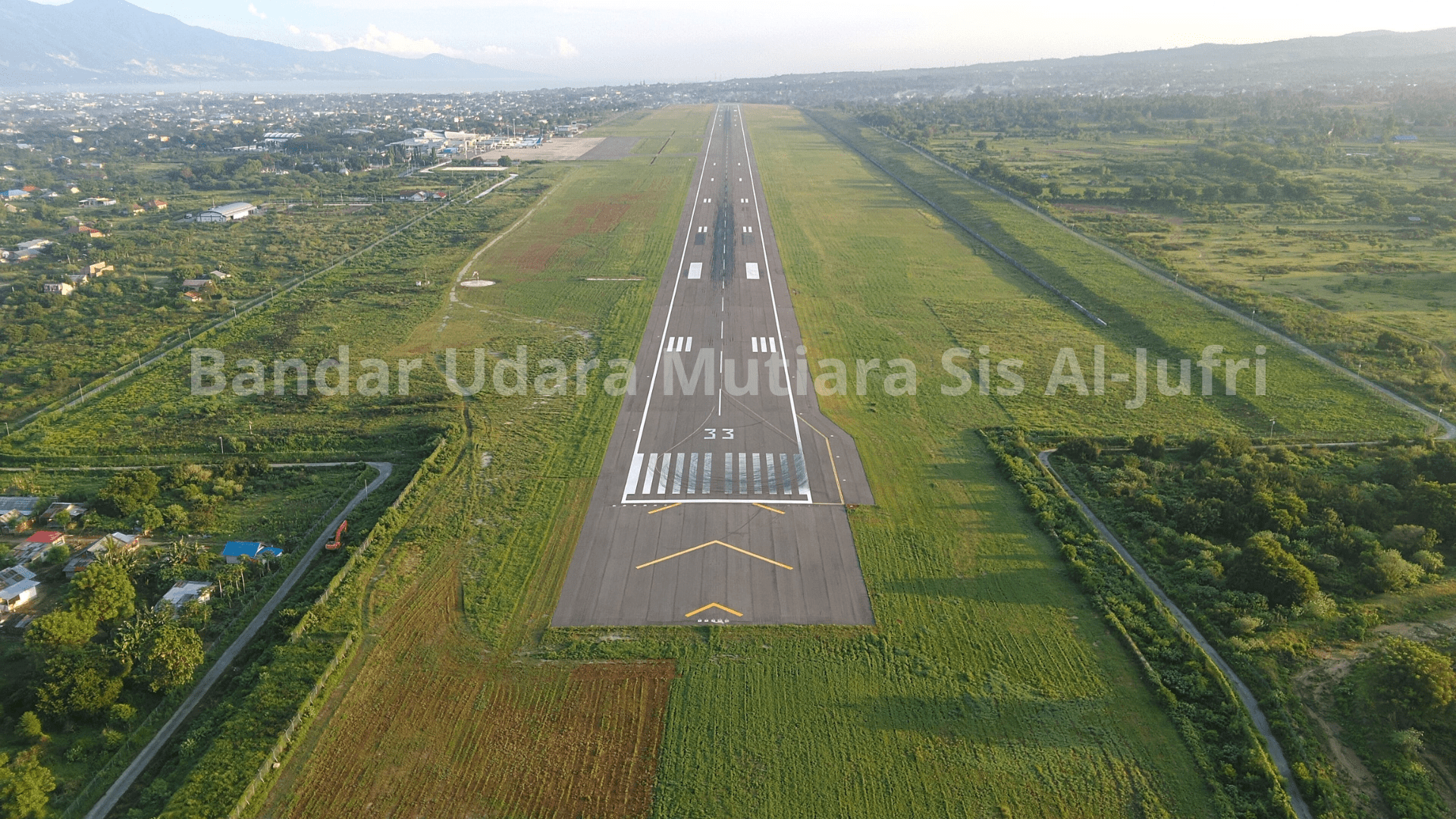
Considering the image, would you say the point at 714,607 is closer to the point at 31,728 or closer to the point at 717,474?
the point at 717,474

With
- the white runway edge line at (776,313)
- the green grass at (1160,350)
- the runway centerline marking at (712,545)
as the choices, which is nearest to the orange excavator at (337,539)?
the runway centerline marking at (712,545)

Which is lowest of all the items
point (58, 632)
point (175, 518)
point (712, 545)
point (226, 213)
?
point (58, 632)

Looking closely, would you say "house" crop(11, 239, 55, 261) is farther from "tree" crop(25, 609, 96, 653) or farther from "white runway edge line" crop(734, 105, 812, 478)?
"tree" crop(25, 609, 96, 653)

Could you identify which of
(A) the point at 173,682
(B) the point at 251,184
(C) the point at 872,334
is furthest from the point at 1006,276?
(B) the point at 251,184

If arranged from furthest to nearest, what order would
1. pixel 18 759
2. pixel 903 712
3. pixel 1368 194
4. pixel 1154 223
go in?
pixel 1368 194 → pixel 1154 223 → pixel 903 712 → pixel 18 759

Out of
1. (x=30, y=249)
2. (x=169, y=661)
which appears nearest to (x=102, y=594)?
(x=169, y=661)

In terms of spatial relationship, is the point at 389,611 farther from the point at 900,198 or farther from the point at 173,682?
the point at 900,198
